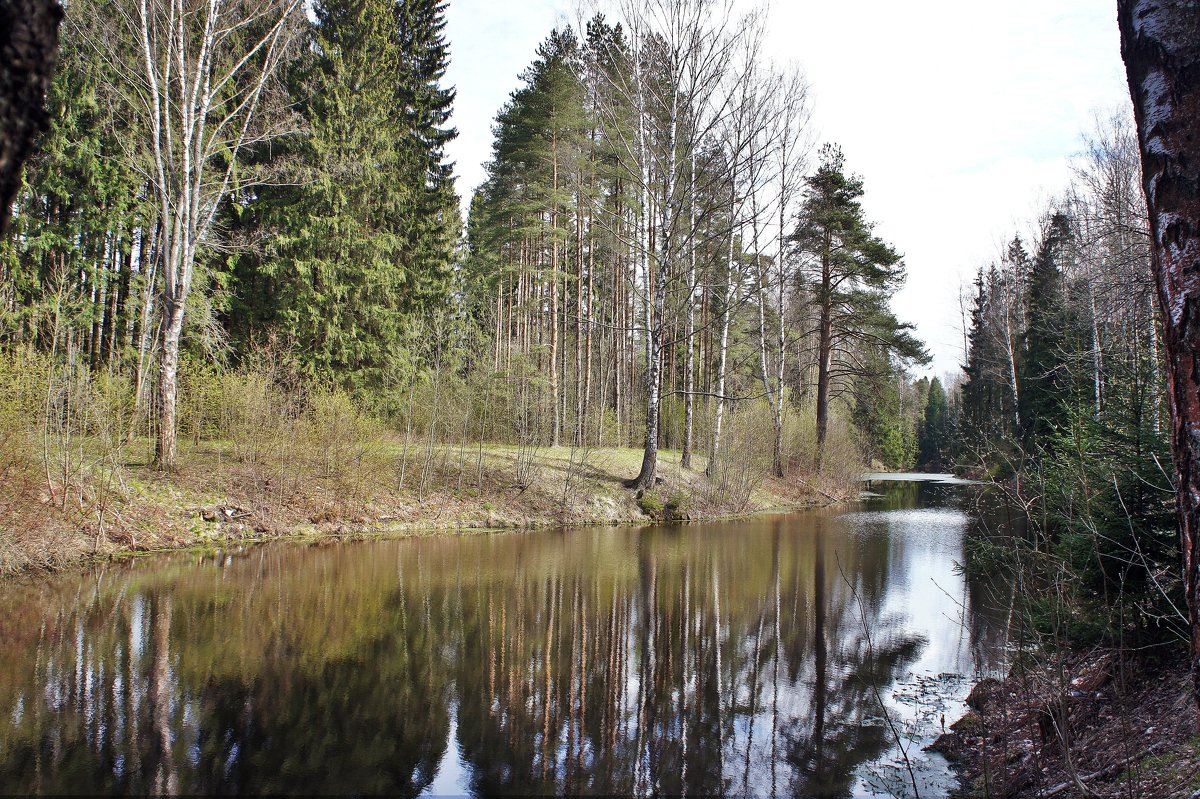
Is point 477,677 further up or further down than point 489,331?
further down

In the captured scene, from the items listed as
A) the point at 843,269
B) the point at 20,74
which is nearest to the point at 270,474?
the point at 20,74

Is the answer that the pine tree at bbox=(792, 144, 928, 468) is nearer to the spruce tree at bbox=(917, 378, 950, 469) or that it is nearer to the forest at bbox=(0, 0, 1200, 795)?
the forest at bbox=(0, 0, 1200, 795)

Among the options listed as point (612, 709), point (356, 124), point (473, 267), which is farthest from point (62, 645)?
point (473, 267)

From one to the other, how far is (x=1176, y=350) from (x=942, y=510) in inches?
839

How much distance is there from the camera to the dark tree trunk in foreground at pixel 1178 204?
8.86 ft

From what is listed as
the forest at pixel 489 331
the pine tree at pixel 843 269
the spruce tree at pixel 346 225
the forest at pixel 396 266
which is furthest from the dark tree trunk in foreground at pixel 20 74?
the pine tree at pixel 843 269

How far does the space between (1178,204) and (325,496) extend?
47.3 feet

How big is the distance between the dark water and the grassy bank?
1124mm

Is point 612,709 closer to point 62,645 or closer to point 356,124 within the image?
point 62,645

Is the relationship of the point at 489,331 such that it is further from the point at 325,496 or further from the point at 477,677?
the point at 477,677

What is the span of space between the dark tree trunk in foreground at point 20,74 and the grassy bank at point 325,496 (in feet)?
31.6

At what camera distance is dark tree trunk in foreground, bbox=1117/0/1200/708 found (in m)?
2.70

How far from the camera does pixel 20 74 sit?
1.58 meters


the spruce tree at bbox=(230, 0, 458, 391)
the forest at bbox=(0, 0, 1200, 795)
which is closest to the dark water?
the forest at bbox=(0, 0, 1200, 795)
